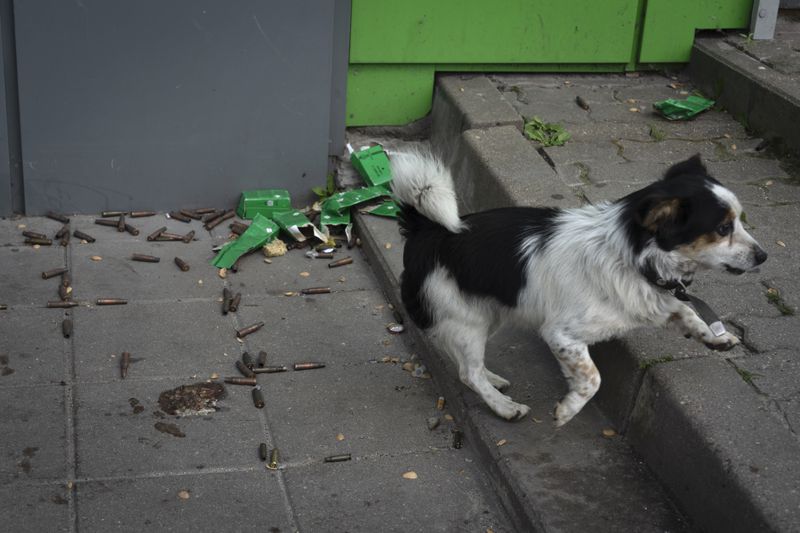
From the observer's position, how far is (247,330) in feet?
17.0

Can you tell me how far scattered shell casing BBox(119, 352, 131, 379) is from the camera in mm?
4738

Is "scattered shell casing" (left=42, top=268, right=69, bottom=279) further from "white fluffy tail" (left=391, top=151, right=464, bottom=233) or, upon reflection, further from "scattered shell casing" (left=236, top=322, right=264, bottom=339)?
"white fluffy tail" (left=391, top=151, right=464, bottom=233)

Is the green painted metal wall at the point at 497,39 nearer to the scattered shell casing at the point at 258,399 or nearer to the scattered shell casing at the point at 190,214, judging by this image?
the scattered shell casing at the point at 190,214

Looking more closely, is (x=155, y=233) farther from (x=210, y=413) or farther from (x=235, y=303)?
(x=210, y=413)

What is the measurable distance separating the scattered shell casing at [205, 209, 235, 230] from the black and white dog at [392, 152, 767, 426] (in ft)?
7.24

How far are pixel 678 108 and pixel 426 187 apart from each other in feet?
10.2

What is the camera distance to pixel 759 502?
3.37 metres

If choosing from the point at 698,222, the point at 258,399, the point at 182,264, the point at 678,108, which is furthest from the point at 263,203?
the point at 698,222

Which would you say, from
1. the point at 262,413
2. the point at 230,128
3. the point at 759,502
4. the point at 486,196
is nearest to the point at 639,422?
the point at 759,502

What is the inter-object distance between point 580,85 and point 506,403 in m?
3.39

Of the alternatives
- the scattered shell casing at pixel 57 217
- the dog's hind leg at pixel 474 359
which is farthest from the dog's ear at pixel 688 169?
the scattered shell casing at pixel 57 217

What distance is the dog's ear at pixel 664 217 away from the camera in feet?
12.1

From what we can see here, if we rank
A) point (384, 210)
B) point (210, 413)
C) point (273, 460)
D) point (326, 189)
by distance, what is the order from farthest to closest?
point (326, 189) < point (384, 210) < point (210, 413) < point (273, 460)

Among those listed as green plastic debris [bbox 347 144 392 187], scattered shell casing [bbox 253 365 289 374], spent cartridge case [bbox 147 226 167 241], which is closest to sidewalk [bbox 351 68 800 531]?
green plastic debris [bbox 347 144 392 187]
